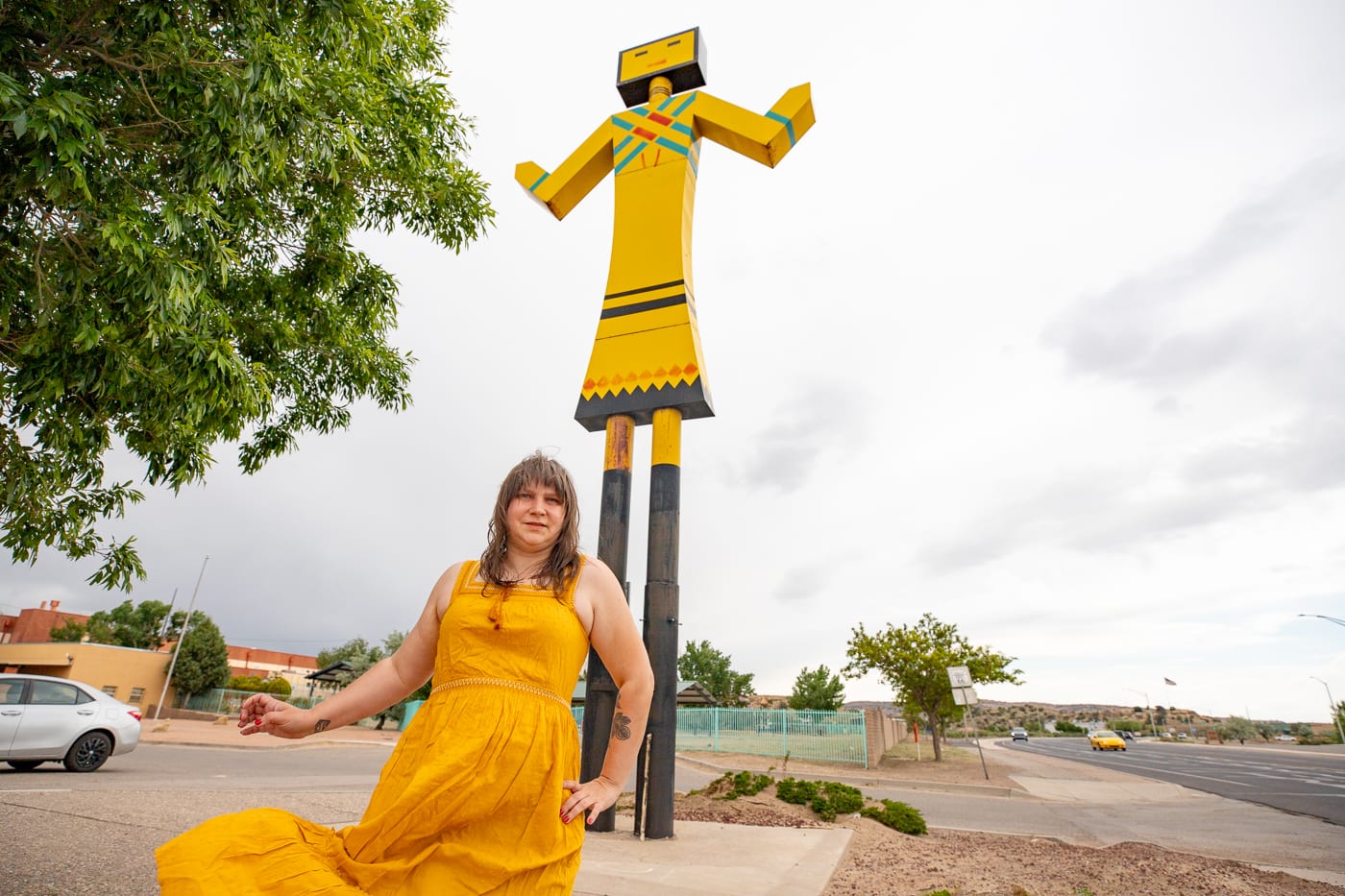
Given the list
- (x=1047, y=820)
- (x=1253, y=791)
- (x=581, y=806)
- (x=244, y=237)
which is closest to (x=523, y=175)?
(x=244, y=237)

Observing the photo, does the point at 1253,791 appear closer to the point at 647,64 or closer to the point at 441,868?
the point at 647,64

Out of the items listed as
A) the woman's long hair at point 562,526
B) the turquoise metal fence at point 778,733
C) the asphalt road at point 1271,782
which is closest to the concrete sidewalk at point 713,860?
the woman's long hair at point 562,526

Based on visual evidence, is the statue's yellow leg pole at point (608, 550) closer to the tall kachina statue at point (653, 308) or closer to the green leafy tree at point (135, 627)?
the tall kachina statue at point (653, 308)

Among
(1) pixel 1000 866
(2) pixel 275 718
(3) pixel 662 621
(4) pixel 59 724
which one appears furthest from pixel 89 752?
(1) pixel 1000 866

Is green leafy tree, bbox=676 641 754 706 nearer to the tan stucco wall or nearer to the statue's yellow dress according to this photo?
the tan stucco wall

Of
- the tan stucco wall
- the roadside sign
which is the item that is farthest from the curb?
the tan stucco wall

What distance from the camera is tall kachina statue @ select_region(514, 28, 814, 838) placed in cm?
538

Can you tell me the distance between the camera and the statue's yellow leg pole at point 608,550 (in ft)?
17.5

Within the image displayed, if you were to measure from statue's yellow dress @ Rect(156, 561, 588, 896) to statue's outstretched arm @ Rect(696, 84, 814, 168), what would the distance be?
19.5 feet

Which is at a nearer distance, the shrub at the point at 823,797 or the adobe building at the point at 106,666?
the shrub at the point at 823,797

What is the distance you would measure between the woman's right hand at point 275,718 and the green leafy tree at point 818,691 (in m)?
31.1

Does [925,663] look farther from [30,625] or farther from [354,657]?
[30,625]

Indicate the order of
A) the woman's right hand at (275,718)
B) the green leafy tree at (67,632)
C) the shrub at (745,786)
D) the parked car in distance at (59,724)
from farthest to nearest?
1. the green leafy tree at (67,632)
2. the parked car in distance at (59,724)
3. the shrub at (745,786)
4. the woman's right hand at (275,718)

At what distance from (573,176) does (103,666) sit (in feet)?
129
